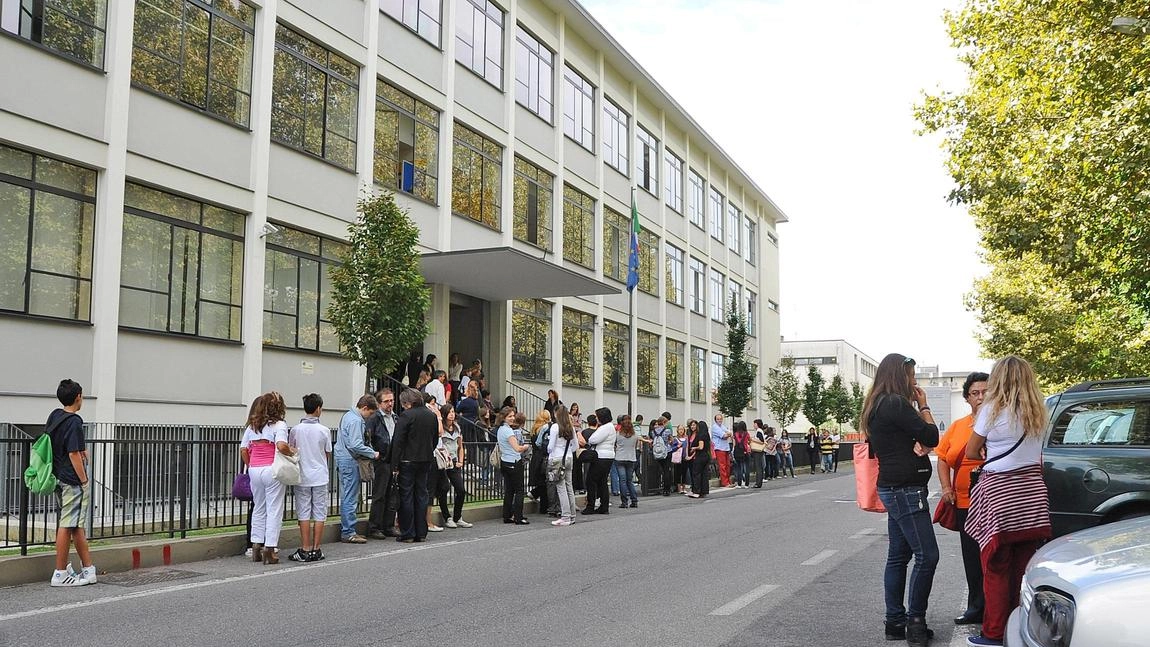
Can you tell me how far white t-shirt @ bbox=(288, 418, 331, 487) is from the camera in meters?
11.2

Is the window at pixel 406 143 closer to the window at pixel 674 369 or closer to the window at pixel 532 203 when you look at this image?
the window at pixel 532 203

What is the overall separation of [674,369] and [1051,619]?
38438mm

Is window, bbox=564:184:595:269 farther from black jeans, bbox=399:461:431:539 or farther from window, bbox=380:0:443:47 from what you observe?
black jeans, bbox=399:461:431:539

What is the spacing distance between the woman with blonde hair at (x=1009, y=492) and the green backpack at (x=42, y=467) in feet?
24.7

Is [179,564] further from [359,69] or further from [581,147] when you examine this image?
[581,147]

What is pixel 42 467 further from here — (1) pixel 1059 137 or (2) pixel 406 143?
(2) pixel 406 143

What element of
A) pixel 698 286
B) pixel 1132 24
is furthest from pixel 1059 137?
pixel 698 286

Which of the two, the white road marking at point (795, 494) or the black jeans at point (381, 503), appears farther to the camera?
the white road marking at point (795, 494)

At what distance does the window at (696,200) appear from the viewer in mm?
46031

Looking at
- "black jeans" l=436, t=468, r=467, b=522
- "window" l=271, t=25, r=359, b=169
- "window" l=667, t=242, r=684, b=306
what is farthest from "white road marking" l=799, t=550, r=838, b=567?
"window" l=667, t=242, r=684, b=306

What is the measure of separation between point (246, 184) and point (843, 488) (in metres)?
16.3

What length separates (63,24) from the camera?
1577cm

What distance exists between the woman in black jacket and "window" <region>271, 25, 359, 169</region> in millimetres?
15872

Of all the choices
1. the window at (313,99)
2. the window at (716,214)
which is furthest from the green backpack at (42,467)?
the window at (716,214)
